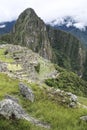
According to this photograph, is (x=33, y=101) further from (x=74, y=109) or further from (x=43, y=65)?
(x=43, y=65)

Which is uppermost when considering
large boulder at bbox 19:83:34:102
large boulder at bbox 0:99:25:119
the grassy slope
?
large boulder at bbox 0:99:25:119

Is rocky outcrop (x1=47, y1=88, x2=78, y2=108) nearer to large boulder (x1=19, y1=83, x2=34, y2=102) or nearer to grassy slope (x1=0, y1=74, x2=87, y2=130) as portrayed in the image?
grassy slope (x1=0, y1=74, x2=87, y2=130)

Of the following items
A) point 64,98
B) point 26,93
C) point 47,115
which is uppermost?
point 26,93

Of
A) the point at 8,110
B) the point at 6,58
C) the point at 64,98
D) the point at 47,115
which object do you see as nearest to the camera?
the point at 8,110

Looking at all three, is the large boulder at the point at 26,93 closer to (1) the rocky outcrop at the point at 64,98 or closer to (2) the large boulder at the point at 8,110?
(1) the rocky outcrop at the point at 64,98

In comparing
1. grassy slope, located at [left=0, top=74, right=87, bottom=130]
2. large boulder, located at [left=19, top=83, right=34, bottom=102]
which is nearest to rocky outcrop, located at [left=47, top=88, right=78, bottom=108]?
grassy slope, located at [left=0, top=74, right=87, bottom=130]

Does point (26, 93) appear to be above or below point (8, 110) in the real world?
below

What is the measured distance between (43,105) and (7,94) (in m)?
3.20

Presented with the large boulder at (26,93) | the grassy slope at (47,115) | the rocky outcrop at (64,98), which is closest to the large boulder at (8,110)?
the grassy slope at (47,115)

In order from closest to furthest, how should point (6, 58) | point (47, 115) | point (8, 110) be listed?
point (8, 110) → point (47, 115) → point (6, 58)

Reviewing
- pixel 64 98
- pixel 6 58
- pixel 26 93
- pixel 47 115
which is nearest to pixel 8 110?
pixel 47 115

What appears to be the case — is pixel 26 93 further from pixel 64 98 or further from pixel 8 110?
pixel 8 110

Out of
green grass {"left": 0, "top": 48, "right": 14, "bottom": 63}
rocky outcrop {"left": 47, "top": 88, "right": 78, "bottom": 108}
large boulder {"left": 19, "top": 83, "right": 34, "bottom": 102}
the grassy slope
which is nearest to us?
the grassy slope

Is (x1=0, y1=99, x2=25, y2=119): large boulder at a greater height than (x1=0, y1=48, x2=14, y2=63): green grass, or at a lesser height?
greater
